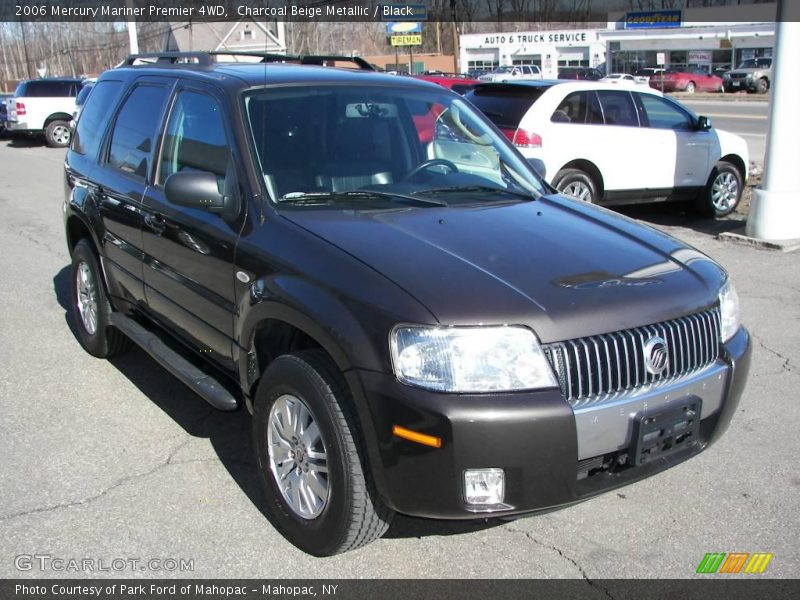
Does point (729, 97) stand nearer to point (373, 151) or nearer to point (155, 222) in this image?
point (373, 151)

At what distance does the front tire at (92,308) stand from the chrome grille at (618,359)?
11.3 ft

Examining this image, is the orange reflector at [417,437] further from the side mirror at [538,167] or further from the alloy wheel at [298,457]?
the side mirror at [538,167]

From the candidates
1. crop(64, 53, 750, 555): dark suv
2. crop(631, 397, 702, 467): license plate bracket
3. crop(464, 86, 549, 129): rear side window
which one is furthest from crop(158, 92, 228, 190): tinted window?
crop(464, 86, 549, 129): rear side window

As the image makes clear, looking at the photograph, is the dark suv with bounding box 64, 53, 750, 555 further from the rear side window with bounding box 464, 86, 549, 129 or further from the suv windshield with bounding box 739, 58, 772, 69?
the suv windshield with bounding box 739, 58, 772, 69

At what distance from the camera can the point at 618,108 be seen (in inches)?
396

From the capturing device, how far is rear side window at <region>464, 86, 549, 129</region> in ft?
31.5

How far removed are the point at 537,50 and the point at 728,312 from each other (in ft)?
245

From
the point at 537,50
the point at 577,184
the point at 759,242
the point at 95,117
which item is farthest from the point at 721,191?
the point at 537,50

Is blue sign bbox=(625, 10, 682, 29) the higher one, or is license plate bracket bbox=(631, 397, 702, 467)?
blue sign bbox=(625, 10, 682, 29)

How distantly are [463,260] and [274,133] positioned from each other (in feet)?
4.12

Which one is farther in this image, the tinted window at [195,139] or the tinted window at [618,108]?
the tinted window at [618,108]

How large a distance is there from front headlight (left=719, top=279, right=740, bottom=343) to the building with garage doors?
69801 mm

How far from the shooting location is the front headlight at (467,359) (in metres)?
2.74

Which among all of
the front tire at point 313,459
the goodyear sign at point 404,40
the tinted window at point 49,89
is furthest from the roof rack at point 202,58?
the goodyear sign at point 404,40
